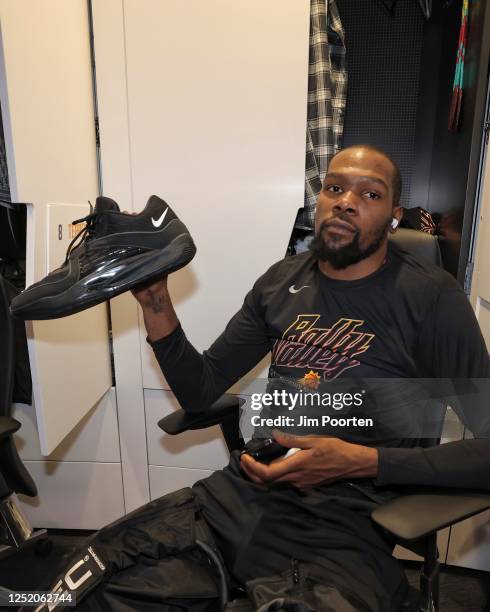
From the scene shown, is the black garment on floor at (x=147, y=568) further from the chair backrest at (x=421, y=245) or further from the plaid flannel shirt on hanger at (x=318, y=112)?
the plaid flannel shirt on hanger at (x=318, y=112)

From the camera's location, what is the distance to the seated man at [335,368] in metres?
0.84

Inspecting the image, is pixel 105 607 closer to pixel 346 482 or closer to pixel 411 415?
pixel 346 482

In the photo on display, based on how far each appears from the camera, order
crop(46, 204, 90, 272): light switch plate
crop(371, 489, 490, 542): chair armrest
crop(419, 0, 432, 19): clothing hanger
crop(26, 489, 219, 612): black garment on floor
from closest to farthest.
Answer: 1. crop(371, 489, 490, 542): chair armrest
2. crop(26, 489, 219, 612): black garment on floor
3. crop(46, 204, 90, 272): light switch plate
4. crop(419, 0, 432, 19): clothing hanger

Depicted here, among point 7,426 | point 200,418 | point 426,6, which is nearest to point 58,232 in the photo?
point 7,426

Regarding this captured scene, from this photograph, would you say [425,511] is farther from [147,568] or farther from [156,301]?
[156,301]

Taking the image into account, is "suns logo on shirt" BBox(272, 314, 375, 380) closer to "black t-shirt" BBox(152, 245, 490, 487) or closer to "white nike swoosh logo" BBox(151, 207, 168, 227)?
"black t-shirt" BBox(152, 245, 490, 487)

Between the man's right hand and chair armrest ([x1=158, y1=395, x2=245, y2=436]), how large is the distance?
0.72 feet

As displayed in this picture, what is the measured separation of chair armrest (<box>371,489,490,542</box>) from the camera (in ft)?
2.26

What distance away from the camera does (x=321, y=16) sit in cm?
151

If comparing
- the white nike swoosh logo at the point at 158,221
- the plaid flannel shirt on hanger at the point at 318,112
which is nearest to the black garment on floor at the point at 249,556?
the white nike swoosh logo at the point at 158,221

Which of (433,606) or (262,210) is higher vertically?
(262,210)

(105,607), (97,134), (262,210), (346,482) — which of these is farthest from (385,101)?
(105,607)

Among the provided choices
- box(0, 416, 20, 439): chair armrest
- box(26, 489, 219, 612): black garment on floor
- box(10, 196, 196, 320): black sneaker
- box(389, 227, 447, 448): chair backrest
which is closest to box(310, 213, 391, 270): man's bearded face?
box(389, 227, 447, 448): chair backrest

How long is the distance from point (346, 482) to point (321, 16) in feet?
4.88
